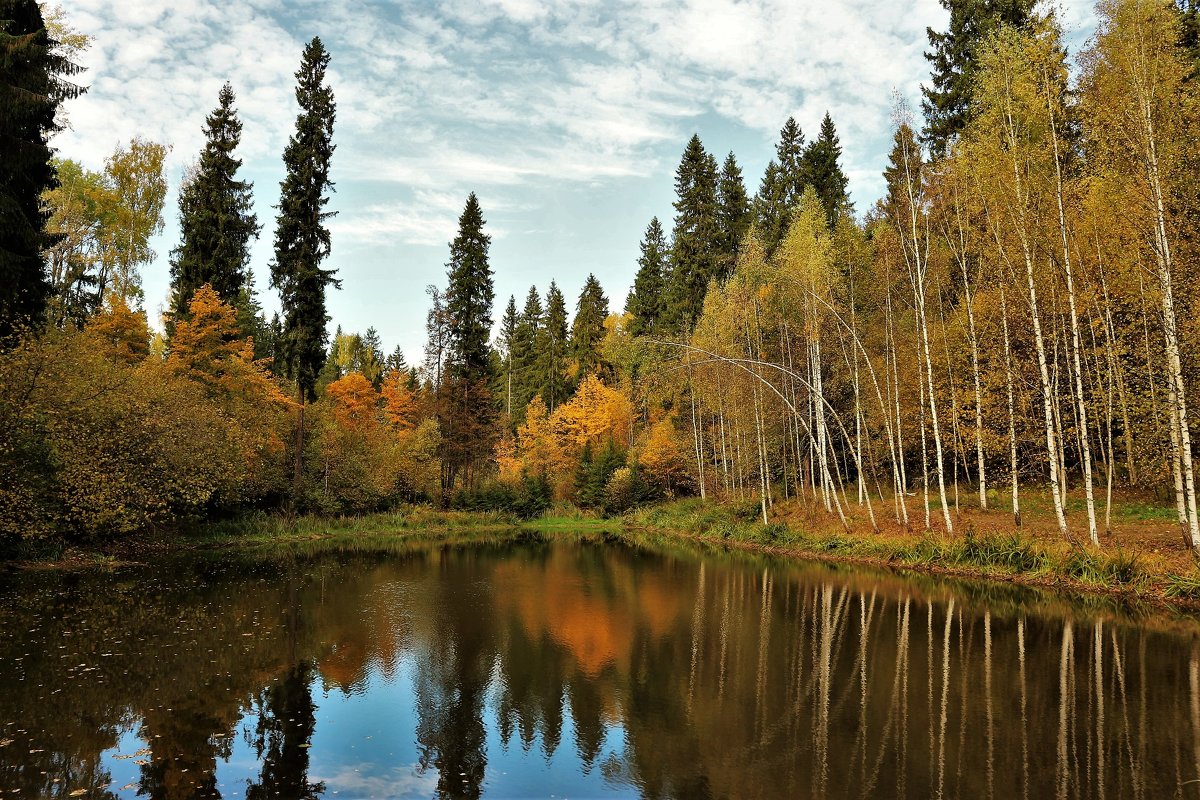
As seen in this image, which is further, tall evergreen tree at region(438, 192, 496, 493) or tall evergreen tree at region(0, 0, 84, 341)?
tall evergreen tree at region(438, 192, 496, 493)

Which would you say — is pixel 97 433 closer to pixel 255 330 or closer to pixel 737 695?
pixel 737 695

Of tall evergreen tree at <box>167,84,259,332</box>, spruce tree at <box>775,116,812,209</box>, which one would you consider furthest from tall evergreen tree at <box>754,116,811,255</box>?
tall evergreen tree at <box>167,84,259,332</box>

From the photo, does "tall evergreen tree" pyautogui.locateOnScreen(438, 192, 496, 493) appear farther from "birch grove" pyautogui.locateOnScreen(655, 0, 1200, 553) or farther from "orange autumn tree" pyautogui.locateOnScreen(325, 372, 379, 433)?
"birch grove" pyautogui.locateOnScreen(655, 0, 1200, 553)

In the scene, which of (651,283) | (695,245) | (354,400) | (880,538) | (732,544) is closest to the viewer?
(880,538)

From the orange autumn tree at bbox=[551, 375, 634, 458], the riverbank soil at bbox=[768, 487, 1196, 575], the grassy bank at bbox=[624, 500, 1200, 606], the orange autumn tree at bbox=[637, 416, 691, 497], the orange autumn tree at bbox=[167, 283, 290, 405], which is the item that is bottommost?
the grassy bank at bbox=[624, 500, 1200, 606]

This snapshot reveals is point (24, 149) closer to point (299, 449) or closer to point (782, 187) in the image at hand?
point (299, 449)

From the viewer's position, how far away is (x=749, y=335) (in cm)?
3484

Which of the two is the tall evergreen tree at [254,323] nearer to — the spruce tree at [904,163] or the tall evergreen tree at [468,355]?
the tall evergreen tree at [468,355]

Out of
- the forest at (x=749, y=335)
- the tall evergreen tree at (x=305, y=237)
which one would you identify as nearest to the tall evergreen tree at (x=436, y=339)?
the forest at (x=749, y=335)

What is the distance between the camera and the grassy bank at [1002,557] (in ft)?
49.2

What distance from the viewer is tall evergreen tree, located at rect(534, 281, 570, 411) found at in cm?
5997

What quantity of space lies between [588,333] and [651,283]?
7.34 metres

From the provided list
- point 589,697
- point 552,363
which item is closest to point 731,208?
point 552,363

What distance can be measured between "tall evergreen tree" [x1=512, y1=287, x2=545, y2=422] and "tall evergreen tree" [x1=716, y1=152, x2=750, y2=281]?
2179 cm
